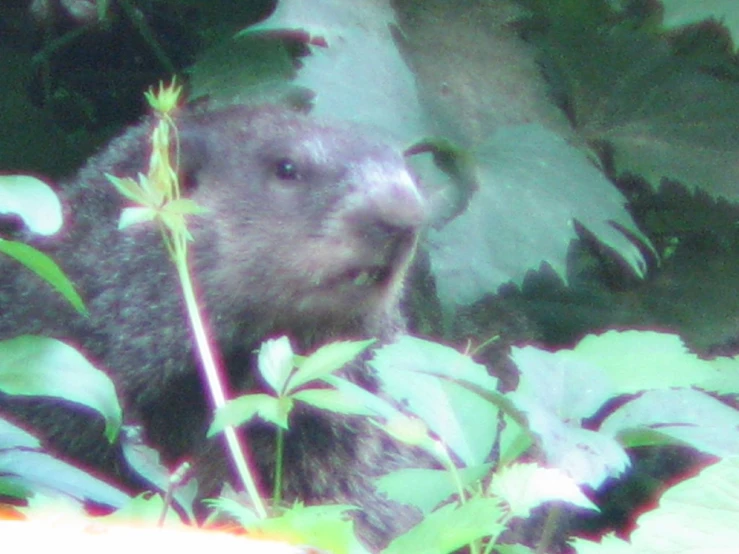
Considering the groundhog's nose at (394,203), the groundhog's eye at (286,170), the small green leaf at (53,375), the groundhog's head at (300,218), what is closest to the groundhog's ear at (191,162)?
the groundhog's head at (300,218)

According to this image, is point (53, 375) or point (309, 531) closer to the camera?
point (309, 531)

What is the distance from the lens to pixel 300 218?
2186 millimetres

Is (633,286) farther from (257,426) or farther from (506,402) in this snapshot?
(506,402)

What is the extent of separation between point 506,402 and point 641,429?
18 cm

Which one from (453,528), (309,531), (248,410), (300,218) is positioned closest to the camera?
(309,531)

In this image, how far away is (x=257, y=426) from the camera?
225 centimetres

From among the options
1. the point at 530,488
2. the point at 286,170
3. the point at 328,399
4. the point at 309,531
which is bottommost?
the point at 309,531

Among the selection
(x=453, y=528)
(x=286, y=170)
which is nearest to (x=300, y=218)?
(x=286, y=170)

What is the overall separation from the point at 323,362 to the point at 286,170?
105cm

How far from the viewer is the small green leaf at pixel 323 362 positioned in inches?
48.6

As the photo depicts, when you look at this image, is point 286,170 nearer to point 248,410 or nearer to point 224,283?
point 224,283

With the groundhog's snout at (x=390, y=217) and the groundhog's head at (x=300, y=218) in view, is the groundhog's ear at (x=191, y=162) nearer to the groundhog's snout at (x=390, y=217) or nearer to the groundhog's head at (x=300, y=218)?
the groundhog's head at (x=300, y=218)

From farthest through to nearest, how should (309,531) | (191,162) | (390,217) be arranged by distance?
(191,162) < (390,217) < (309,531)

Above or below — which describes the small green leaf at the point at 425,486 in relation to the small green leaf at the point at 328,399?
below
